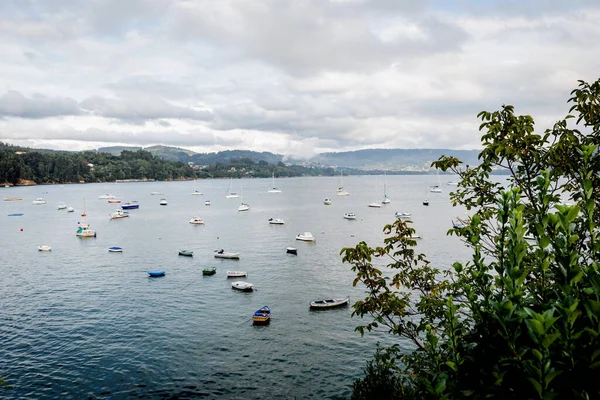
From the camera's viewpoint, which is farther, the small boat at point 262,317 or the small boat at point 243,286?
the small boat at point 243,286

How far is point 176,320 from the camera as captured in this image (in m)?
45.8

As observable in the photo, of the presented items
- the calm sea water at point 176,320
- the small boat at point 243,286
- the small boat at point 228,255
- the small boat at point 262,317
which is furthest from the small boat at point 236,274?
the small boat at point 262,317

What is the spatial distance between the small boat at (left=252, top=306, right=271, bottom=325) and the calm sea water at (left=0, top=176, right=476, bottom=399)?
2.88 ft

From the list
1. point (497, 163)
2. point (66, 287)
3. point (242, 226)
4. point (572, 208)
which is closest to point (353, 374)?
point (497, 163)

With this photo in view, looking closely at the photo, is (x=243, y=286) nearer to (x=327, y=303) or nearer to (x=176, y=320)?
(x=176, y=320)

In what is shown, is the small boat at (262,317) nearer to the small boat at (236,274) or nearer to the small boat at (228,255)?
the small boat at (236,274)

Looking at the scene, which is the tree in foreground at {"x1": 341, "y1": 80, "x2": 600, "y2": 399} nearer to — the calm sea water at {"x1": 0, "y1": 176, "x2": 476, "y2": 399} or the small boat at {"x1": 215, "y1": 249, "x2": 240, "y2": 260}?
the calm sea water at {"x1": 0, "y1": 176, "x2": 476, "y2": 399}

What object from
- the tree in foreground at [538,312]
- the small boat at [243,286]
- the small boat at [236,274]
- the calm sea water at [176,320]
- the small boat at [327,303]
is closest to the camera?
the tree in foreground at [538,312]

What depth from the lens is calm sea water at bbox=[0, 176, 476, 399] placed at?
32.8 metres

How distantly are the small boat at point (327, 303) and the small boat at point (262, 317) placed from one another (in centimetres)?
604

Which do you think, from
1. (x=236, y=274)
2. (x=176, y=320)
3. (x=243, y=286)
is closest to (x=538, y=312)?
Answer: (x=176, y=320)

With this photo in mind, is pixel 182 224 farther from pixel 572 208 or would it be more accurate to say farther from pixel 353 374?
pixel 572 208

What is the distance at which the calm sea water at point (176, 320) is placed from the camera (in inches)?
1291

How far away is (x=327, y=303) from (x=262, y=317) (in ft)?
30.2
